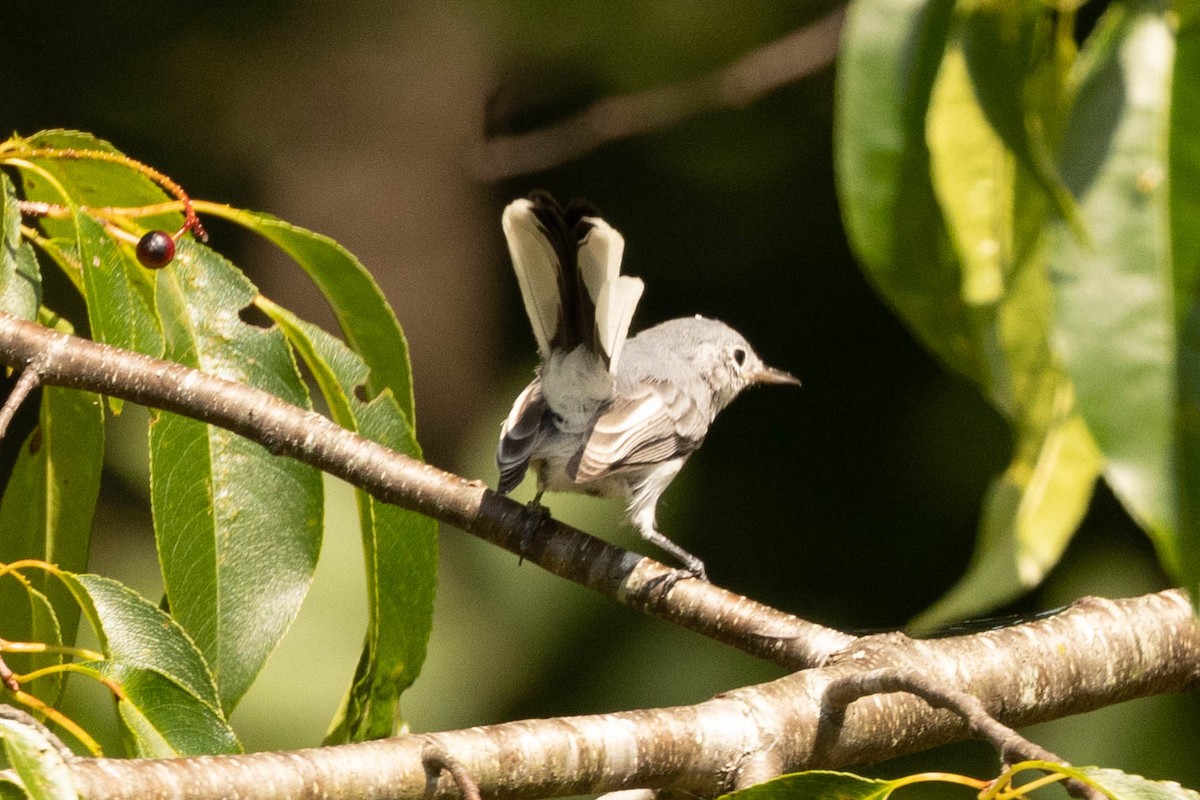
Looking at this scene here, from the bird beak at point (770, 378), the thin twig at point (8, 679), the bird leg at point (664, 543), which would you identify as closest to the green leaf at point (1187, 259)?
the thin twig at point (8, 679)

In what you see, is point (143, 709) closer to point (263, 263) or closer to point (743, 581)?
point (743, 581)

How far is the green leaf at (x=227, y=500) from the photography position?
1585 millimetres

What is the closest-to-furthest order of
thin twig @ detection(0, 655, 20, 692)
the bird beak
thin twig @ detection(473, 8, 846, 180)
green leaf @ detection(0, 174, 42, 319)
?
thin twig @ detection(0, 655, 20, 692) → green leaf @ detection(0, 174, 42, 319) → the bird beak → thin twig @ detection(473, 8, 846, 180)

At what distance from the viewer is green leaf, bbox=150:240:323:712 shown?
158 centimetres

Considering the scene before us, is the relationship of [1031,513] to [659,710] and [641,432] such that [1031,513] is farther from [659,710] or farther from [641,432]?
[641,432]

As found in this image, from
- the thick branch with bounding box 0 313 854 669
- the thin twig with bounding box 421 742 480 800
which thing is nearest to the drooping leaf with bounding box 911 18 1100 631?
the thick branch with bounding box 0 313 854 669

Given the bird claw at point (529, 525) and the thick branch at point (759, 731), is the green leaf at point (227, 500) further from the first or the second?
the thick branch at point (759, 731)

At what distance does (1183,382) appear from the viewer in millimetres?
813

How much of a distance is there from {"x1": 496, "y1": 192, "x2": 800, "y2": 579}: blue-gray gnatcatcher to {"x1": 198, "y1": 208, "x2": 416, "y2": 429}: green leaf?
9.9 inches

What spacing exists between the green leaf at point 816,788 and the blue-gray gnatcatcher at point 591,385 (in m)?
0.93

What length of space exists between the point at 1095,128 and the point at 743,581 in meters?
3.56

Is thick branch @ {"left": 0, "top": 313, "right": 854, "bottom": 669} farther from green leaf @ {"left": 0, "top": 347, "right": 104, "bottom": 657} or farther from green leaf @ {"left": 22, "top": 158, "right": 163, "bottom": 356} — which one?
green leaf @ {"left": 0, "top": 347, "right": 104, "bottom": 657}

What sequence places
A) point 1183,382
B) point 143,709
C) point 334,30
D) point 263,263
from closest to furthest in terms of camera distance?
1. point 1183,382
2. point 143,709
3. point 263,263
4. point 334,30

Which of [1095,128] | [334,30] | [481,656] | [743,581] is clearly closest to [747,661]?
[743,581]
